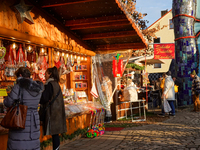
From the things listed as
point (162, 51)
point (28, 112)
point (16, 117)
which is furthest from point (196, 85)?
point (16, 117)

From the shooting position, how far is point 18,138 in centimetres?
372

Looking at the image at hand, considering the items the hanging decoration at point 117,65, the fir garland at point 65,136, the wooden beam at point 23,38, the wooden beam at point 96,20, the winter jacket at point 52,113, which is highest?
the wooden beam at point 96,20

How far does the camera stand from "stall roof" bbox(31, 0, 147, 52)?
6309mm

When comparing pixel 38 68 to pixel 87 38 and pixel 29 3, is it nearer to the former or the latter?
pixel 29 3

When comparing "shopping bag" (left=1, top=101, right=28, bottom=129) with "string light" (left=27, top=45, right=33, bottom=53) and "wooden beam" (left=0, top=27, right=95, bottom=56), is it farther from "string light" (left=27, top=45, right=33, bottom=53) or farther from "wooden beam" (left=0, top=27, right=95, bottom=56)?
"string light" (left=27, top=45, right=33, bottom=53)

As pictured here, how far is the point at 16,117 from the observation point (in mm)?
3646

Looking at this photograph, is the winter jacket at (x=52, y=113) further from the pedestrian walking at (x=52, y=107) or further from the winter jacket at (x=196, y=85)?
the winter jacket at (x=196, y=85)

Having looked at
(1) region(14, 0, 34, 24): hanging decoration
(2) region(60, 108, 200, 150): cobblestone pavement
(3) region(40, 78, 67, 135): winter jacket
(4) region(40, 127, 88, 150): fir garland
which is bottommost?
(2) region(60, 108, 200, 150): cobblestone pavement

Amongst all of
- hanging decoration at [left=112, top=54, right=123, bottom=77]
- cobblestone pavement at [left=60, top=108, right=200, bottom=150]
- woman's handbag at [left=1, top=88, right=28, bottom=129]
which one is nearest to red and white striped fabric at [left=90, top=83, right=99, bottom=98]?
hanging decoration at [left=112, top=54, right=123, bottom=77]

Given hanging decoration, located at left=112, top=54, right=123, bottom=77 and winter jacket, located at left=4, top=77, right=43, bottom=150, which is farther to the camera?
hanging decoration, located at left=112, top=54, right=123, bottom=77

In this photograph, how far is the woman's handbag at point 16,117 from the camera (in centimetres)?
362

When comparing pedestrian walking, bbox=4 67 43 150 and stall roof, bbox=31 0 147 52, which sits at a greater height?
stall roof, bbox=31 0 147 52

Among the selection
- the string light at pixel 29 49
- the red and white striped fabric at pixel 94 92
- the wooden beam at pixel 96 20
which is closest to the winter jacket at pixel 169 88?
the red and white striped fabric at pixel 94 92

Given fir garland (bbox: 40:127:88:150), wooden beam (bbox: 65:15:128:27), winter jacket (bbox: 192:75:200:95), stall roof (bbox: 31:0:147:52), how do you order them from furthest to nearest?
1. winter jacket (bbox: 192:75:200:95)
2. wooden beam (bbox: 65:15:128:27)
3. stall roof (bbox: 31:0:147:52)
4. fir garland (bbox: 40:127:88:150)
